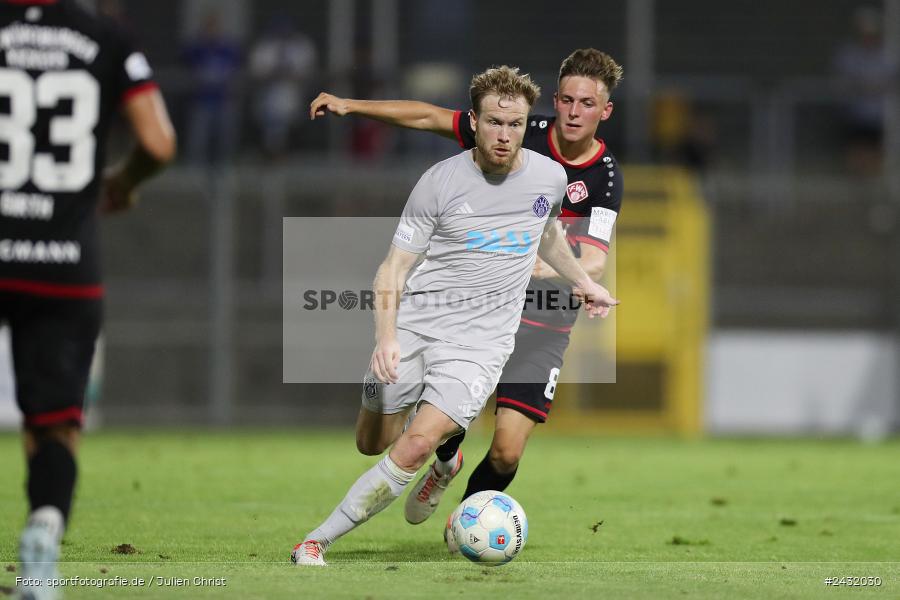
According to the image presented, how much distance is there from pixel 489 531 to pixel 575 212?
2.09 metres

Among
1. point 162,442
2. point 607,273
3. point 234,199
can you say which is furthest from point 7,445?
point 607,273

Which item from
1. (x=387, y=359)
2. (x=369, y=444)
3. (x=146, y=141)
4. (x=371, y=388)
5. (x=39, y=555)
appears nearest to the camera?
(x=39, y=555)

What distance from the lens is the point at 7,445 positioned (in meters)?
14.4

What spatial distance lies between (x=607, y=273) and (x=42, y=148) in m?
12.9

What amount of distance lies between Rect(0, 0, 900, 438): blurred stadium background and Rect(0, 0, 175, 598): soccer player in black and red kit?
11444 millimetres

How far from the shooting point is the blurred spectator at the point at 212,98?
1794cm

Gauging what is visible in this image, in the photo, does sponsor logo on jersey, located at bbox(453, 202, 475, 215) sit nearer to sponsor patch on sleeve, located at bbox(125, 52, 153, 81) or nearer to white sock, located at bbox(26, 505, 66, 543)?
sponsor patch on sleeve, located at bbox(125, 52, 153, 81)

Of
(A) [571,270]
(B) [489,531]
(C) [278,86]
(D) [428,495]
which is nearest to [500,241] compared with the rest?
(A) [571,270]

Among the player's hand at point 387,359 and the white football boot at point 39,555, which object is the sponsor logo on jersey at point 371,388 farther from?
the white football boot at point 39,555

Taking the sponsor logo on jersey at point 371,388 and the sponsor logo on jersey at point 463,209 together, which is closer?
the sponsor logo on jersey at point 463,209

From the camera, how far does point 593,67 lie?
8023 millimetres

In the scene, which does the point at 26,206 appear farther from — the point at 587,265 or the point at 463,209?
the point at 587,265

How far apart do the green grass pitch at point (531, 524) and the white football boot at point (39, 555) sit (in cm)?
69

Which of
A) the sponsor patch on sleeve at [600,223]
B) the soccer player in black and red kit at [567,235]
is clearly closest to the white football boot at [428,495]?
the soccer player in black and red kit at [567,235]
